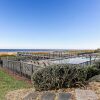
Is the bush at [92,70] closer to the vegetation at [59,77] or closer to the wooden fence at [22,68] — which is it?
the vegetation at [59,77]

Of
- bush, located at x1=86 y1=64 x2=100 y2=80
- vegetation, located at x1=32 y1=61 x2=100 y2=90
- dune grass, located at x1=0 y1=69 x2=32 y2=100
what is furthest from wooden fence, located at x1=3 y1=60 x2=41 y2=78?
vegetation, located at x1=32 y1=61 x2=100 y2=90

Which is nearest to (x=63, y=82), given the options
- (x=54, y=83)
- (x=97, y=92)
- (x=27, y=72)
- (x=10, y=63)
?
(x=54, y=83)

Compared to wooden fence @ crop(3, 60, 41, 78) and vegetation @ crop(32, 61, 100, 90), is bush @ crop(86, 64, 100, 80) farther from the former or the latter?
wooden fence @ crop(3, 60, 41, 78)

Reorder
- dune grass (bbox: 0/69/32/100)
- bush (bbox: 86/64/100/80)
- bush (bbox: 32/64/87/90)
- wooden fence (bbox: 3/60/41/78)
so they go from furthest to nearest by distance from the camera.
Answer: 1. wooden fence (bbox: 3/60/41/78)
2. bush (bbox: 86/64/100/80)
3. dune grass (bbox: 0/69/32/100)
4. bush (bbox: 32/64/87/90)

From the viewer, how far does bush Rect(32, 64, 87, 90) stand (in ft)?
18.8

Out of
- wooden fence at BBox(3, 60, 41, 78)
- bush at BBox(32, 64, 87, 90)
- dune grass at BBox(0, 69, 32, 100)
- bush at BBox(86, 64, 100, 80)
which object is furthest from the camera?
wooden fence at BBox(3, 60, 41, 78)

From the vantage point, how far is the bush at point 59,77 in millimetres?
→ 5742

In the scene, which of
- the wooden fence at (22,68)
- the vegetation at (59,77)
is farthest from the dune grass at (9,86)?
the wooden fence at (22,68)

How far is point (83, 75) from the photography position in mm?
5984

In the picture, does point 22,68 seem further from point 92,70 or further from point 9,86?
point 92,70

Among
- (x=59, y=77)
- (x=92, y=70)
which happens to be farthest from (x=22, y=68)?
(x=59, y=77)

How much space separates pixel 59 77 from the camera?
5793 millimetres

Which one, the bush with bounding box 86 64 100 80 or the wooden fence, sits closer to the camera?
the bush with bounding box 86 64 100 80

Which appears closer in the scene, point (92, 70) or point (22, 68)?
point (92, 70)
